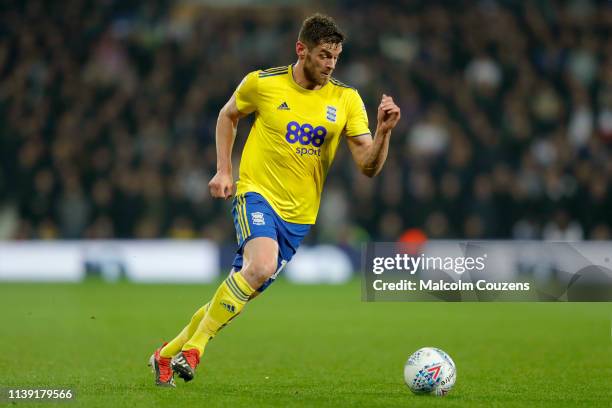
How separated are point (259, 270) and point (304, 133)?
1.03m

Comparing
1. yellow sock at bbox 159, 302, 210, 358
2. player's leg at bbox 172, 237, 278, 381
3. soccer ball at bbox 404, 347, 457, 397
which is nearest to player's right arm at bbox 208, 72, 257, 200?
player's leg at bbox 172, 237, 278, 381

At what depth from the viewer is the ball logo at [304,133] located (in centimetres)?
705

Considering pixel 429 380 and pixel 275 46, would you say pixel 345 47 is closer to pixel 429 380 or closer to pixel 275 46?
pixel 275 46

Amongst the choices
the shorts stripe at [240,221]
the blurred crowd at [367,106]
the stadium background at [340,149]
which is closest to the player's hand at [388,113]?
the shorts stripe at [240,221]

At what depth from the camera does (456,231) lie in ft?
58.9

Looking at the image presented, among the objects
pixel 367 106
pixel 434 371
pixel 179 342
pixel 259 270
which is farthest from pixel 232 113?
pixel 367 106

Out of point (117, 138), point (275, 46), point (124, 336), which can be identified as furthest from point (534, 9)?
point (124, 336)

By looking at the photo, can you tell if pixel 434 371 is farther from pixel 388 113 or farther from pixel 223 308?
pixel 388 113

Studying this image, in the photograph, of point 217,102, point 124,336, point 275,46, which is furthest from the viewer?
point 275,46

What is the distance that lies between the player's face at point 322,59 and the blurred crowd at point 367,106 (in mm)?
11061

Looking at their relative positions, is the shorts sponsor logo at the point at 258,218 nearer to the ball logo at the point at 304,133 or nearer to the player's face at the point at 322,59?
the ball logo at the point at 304,133

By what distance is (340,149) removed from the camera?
18344mm

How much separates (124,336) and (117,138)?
882cm

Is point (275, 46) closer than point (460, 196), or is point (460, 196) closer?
point (460, 196)
